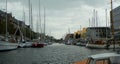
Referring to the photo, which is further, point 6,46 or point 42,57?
point 6,46

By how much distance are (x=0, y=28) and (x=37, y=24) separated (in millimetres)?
24862

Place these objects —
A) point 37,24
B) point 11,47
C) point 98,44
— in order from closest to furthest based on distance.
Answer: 1. point 11,47
2. point 98,44
3. point 37,24

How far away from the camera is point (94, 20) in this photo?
6452 inches

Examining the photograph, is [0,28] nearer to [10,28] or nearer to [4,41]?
→ [10,28]

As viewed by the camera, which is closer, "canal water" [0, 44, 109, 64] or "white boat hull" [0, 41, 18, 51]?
"canal water" [0, 44, 109, 64]

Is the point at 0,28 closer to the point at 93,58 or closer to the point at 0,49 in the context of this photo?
the point at 0,49

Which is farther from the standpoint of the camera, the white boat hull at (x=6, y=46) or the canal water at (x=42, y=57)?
the white boat hull at (x=6, y=46)

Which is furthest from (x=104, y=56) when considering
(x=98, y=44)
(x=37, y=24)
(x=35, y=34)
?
(x=35, y=34)

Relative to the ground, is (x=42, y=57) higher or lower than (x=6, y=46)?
lower

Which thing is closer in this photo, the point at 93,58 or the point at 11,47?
the point at 93,58

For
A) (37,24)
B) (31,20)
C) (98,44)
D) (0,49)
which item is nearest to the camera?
(0,49)

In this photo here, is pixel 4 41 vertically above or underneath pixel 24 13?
underneath

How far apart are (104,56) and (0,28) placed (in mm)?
127614

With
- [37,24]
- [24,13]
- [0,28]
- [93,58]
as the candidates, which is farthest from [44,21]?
[93,58]
